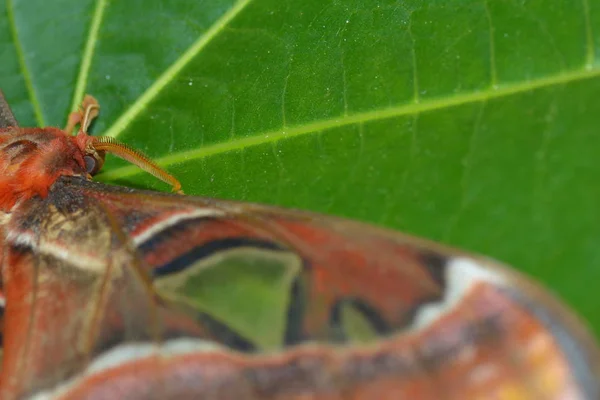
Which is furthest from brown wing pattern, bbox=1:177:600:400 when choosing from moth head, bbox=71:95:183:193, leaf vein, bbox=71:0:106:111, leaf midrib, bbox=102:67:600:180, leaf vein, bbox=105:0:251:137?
leaf vein, bbox=71:0:106:111

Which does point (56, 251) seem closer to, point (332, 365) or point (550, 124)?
point (332, 365)

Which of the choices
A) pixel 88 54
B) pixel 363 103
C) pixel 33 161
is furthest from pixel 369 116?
pixel 88 54

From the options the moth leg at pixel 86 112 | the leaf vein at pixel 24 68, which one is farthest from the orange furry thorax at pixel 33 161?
the leaf vein at pixel 24 68

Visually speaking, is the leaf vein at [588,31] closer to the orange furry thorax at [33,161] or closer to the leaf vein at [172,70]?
the leaf vein at [172,70]

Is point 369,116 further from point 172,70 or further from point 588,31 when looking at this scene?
point 172,70

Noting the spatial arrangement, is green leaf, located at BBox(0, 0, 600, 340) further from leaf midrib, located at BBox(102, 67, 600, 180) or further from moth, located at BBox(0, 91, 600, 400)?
moth, located at BBox(0, 91, 600, 400)

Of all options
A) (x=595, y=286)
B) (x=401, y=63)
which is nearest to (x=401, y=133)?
(x=401, y=63)

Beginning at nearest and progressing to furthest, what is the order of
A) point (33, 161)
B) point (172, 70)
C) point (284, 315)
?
1. point (284, 315)
2. point (33, 161)
3. point (172, 70)
